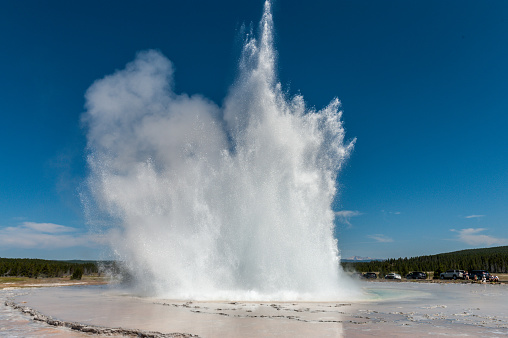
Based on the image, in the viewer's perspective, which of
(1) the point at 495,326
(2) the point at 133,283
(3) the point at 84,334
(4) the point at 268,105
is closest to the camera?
(3) the point at 84,334

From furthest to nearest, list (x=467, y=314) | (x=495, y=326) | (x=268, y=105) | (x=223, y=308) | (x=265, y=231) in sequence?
(x=268, y=105) < (x=265, y=231) < (x=223, y=308) < (x=467, y=314) < (x=495, y=326)

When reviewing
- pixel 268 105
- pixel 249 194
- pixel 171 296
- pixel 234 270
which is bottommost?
pixel 171 296

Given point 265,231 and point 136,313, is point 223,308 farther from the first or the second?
point 265,231

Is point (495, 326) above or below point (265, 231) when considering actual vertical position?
below

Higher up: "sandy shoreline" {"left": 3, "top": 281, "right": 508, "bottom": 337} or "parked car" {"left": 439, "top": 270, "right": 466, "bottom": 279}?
"sandy shoreline" {"left": 3, "top": 281, "right": 508, "bottom": 337}

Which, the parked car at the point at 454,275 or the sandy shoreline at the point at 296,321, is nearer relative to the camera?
the sandy shoreline at the point at 296,321

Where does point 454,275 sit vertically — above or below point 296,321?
below

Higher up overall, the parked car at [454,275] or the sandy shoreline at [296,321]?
the sandy shoreline at [296,321]

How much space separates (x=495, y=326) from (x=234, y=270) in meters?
17.9

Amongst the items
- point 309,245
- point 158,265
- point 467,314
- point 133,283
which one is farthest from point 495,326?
point 133,283

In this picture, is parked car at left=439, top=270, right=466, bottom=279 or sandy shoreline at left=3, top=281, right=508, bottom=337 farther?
parked car at left=439, top=270, right=466, bottom=279

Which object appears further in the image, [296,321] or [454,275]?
[454,275]

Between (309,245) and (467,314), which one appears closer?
(467,314)

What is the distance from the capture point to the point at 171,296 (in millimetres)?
28797
